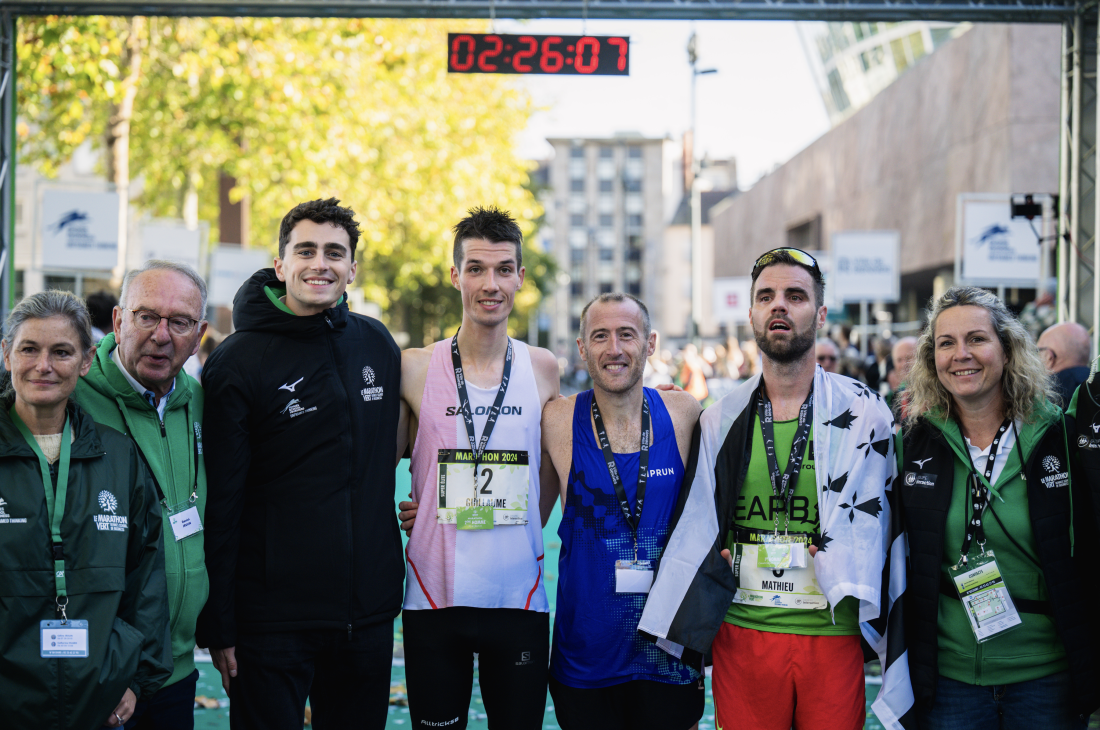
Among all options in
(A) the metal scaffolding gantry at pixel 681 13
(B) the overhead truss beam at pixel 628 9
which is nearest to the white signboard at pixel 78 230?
(A) the metal scaffolding gantry at pixel 681 13

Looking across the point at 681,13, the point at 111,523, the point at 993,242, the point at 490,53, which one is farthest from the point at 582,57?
the point at 993,242

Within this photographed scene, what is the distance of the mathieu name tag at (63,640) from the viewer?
229cm

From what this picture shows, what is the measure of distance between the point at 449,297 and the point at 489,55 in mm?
30603

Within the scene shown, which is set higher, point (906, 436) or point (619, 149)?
point (619, 149)

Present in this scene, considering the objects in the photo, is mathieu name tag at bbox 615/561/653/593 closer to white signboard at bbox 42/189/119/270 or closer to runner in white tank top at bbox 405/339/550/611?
runner in white tank top at bbox 405/339/550/611

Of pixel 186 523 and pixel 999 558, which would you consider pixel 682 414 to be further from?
pixel 186 523

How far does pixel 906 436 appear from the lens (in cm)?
295

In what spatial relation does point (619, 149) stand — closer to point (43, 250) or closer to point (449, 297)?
point (449, 297)

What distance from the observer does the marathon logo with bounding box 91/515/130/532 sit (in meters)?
2.38

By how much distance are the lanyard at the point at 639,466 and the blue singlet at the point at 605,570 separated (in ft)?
0.05

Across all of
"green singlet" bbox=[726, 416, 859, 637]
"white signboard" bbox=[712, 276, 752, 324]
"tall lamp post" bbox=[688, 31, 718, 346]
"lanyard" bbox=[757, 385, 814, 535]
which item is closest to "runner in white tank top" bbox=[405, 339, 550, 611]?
"green singlet" bbox=[726, 416, 859, 637]

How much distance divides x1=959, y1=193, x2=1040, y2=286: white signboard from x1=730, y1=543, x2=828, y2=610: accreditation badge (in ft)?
25.9

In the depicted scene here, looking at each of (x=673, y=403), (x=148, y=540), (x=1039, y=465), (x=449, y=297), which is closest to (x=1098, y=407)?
(x=1039, y=465)

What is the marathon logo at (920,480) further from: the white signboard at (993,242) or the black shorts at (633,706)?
the white signboard at (993,242)
